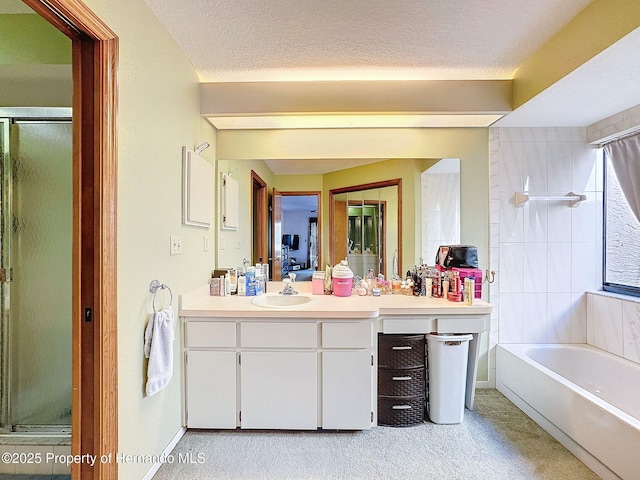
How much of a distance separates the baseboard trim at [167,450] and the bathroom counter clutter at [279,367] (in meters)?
0.10

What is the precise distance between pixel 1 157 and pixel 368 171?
2406mm

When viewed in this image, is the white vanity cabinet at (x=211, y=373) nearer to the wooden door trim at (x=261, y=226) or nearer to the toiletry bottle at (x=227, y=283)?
the toiletry bottle at (x=227, y=283)

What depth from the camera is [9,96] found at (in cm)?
184

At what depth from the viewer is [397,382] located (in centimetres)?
210

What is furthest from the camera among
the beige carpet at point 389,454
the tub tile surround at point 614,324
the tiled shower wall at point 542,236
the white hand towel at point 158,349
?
the tiled shower wall at point 542,236

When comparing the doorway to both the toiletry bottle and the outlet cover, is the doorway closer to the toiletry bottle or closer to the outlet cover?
the toiletry bottle

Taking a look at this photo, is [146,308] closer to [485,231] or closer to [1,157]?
[1,157]

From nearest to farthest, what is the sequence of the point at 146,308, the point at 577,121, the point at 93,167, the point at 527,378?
the point at 93,167
the point at 146,308
the point at 527,378
the point at 577,121

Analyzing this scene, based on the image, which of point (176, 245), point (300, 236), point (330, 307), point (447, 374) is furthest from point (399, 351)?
point (176, 245)

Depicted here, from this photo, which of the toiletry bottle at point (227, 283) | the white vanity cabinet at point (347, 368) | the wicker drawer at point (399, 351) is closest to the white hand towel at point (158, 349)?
the toiletry bottle at point (227, 283)

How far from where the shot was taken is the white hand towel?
5.32 ft

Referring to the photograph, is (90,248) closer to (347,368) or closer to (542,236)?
(347,368)

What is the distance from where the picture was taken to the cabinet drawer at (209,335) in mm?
2008

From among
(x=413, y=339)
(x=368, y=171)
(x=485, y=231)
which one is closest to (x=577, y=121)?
(x=485, y=231)
